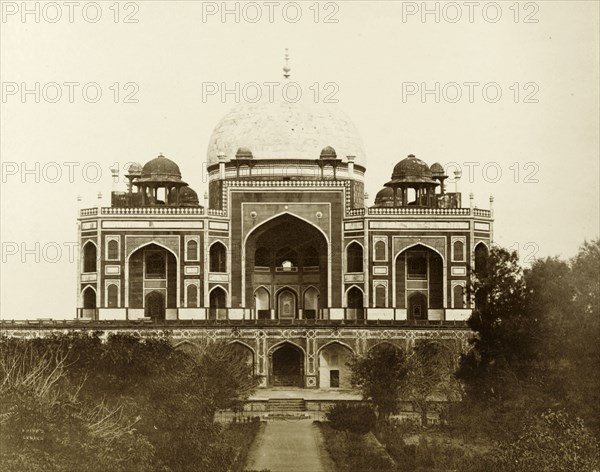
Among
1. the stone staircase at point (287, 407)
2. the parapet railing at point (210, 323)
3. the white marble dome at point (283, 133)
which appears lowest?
the stone staircase at point (287, 407)

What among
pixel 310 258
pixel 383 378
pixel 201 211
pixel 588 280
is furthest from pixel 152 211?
pixel 588 280

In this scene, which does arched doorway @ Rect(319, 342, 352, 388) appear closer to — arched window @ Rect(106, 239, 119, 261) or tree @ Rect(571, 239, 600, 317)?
arched window @ Rect(106, 239, 119, 261)

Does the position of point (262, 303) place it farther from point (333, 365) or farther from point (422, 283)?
point (422, 283)

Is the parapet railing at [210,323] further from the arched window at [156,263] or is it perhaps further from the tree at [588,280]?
the tree at [588,280]

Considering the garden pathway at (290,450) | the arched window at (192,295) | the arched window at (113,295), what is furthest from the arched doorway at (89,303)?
the garden pathway at (290,450)

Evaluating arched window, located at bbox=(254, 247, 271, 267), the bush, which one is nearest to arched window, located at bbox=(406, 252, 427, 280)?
arched window, located at bbox=(254, 247, 271, 267)

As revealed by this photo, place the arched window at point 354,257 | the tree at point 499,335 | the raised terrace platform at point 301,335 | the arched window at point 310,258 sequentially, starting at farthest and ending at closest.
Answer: the arched window at point 310,258 < the arched window at point 354,257 < the raised terrace platform at point 301,335 < the tree at point 499,335

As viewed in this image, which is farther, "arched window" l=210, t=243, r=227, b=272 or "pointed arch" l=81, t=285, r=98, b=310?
"arched window" l=210, t=243, r=227, b=272
